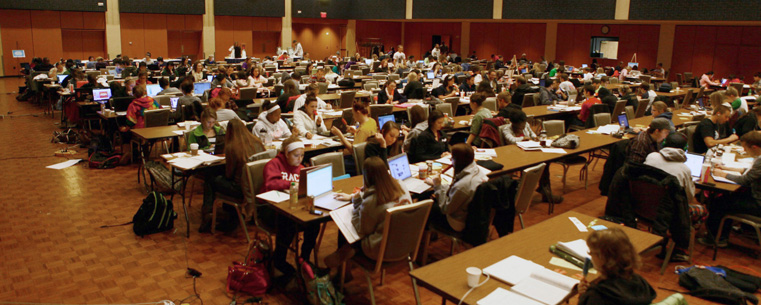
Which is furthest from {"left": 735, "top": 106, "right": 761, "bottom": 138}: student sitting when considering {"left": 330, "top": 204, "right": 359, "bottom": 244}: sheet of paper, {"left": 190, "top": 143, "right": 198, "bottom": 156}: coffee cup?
→ {"left": 190, "top": 143, "right": 198, "bottom": 156}: coffee cup

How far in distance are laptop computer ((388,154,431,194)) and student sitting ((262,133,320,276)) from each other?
→ 0.89m

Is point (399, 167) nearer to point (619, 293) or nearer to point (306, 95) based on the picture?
point (619, 293)

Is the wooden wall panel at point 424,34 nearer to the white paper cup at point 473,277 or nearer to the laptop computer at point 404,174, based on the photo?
the laptop computer at point 404,174

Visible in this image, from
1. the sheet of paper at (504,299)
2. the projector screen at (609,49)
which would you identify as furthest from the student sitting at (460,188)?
the projector screen at (609,49)

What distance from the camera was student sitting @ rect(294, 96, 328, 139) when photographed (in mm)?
7418

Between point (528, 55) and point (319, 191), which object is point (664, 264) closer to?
point (319, 191)

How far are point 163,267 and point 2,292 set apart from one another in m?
1.29

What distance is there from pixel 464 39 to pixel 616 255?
90.4 ft

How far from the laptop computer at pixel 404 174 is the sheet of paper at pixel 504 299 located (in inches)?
80.2

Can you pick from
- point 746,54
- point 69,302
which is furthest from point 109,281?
point 746,54

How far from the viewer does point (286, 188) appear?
5.11 meters

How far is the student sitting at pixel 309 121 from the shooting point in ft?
24.3

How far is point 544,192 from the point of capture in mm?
7160

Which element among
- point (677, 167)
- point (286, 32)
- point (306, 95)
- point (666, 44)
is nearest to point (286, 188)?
point (306, 95)
